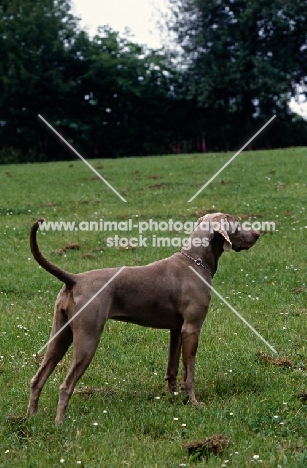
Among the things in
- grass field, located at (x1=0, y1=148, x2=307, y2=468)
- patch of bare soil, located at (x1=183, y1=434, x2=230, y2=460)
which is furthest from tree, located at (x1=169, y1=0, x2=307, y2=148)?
patch of bare soil, located at (x1=183, y1=434, x2=230, y2=460)

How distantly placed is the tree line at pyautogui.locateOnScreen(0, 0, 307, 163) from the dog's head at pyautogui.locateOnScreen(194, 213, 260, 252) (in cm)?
2943

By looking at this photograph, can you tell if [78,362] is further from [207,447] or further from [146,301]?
[207,447]

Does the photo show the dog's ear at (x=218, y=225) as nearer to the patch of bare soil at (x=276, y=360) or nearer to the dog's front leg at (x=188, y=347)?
the dog's front leg at (x=188, y=347)

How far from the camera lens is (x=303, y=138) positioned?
123 feet

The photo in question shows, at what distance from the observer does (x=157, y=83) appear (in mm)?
38719

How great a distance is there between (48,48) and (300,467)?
1405 inches

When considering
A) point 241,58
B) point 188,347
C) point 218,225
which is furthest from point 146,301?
point 241,58

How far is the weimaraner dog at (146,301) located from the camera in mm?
5727

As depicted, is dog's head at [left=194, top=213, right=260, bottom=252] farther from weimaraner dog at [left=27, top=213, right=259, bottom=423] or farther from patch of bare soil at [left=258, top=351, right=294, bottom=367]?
patch of bare soil at [left=258, top=351, right=294, bottom=367]

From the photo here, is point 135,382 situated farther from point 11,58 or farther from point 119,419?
point 11,58

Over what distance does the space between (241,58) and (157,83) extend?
4.87 meters

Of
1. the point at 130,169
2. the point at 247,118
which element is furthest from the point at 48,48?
the point at 130,169

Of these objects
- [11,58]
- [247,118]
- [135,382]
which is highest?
[11,58]

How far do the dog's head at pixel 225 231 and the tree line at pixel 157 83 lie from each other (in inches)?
1158
